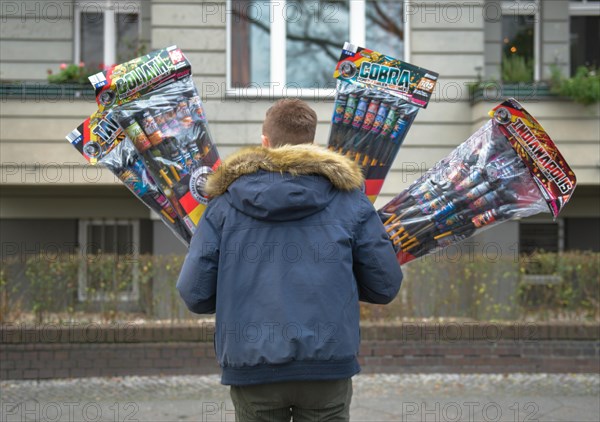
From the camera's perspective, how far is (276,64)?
10.1 m

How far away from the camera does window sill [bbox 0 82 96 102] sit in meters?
9.62

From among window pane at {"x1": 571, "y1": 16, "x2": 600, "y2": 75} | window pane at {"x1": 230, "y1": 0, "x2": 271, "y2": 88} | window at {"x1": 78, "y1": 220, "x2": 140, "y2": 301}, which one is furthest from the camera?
window pane at {"x1": 571, "y1": 16, "x2": 600, "y2": 75}

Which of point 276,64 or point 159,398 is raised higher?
point 276,64

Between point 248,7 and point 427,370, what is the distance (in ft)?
17.4

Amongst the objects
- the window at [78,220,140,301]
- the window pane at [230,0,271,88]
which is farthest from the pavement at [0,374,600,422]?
the window pane at [230,0,271,88]

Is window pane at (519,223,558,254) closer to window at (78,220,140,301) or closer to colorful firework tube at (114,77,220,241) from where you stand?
window at (78,220,140,301)

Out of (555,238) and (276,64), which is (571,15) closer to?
(555,238)

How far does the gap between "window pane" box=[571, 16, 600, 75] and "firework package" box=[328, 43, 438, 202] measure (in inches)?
334

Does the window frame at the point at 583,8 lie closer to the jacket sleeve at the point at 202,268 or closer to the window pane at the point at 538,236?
the window pane at the point at 538,236

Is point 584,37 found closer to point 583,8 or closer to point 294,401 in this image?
point 583,8

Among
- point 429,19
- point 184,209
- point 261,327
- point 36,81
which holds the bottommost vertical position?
point 261,327

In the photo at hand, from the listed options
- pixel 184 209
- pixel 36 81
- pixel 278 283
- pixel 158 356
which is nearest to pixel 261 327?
pixel 278 283

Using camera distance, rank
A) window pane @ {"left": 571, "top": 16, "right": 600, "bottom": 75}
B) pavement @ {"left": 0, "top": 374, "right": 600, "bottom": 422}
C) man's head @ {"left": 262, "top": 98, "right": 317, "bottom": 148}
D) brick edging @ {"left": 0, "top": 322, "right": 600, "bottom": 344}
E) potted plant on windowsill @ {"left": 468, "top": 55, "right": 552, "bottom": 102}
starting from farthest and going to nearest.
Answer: window pane @ {"left": 571, "top": 16, "right": 600, "bottom": 75}
potted plant on windowsill @ {"left": 468, "top": 55, "right": 552, "bottom": 102}
brick edging @ {"left": 0, "top": 322, "right": 600, "bottom": 344}
pavement @ {"left": 0, "top": 374, "right": 600, "bottom": 422}
man's head @ {"left": 262, "top": 98, "right": 317, "bottom": 148}

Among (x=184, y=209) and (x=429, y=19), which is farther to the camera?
(x=429, y=19)
